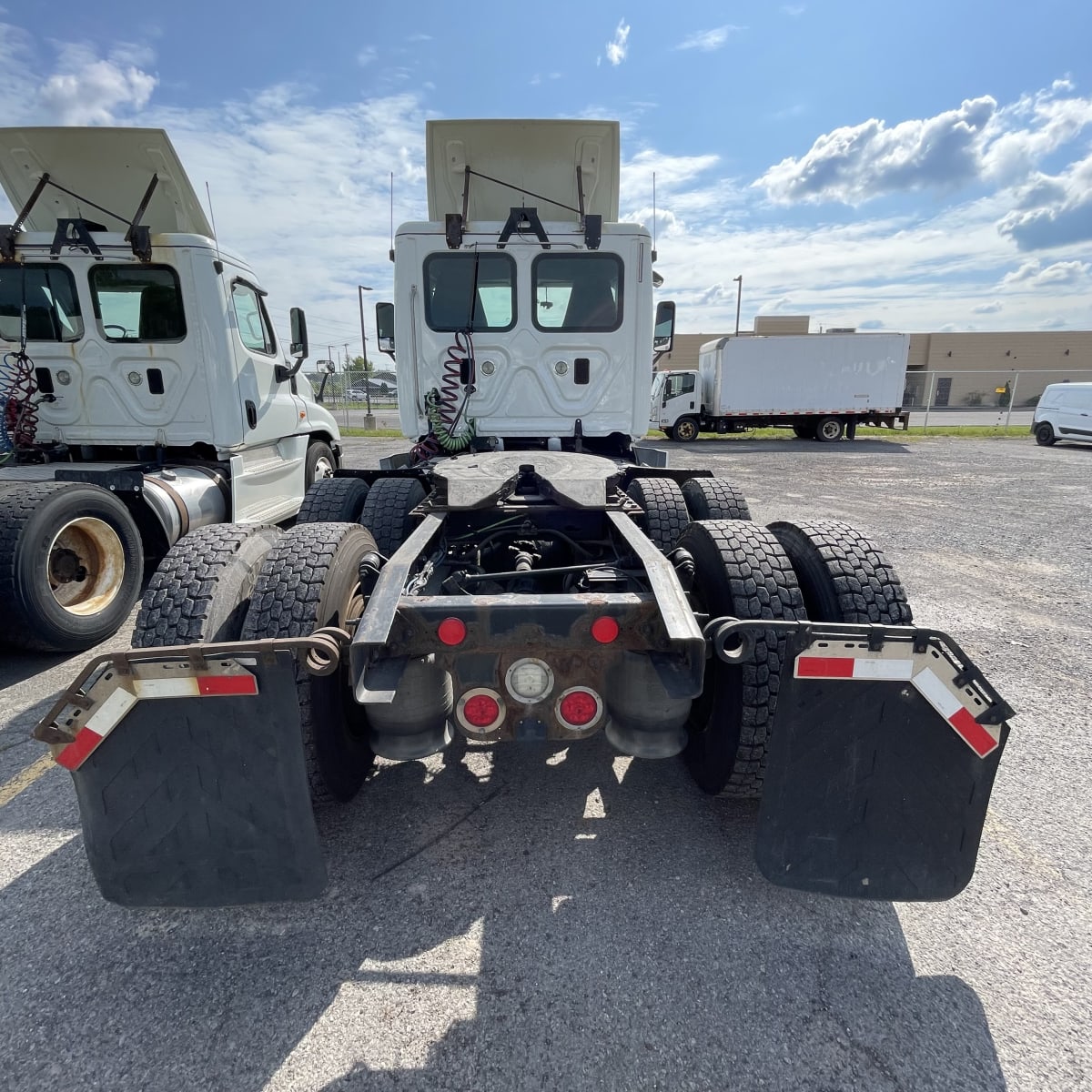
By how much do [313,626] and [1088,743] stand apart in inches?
146

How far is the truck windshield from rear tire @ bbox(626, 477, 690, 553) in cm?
213

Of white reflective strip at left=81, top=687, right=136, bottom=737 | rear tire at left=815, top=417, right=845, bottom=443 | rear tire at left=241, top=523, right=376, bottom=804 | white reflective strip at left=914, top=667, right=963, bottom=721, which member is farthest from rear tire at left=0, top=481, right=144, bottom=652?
rear tire at left=815, top=417, right=845, bottom=443

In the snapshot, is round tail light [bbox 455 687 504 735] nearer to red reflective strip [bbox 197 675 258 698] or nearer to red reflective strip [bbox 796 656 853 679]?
red reflective strip [bbox 197 675 258 698]

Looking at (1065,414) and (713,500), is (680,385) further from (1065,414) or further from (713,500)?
(713,500)

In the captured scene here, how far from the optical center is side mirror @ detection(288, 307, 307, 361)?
6621mm

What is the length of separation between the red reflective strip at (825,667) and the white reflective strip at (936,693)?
0.65ft

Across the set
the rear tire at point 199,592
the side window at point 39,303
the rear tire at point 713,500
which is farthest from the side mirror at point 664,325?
the side window at point 39,303

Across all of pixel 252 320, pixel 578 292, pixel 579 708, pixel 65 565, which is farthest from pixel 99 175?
pixel 579 708

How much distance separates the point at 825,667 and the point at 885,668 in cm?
17

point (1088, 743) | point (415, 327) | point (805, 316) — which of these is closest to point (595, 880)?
point (1088, 743)

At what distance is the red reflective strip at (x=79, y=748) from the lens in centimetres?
177

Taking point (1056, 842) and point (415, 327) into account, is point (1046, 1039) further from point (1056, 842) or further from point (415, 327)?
point (415, 327)

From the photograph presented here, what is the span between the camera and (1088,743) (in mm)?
3156

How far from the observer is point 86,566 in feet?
14.8
